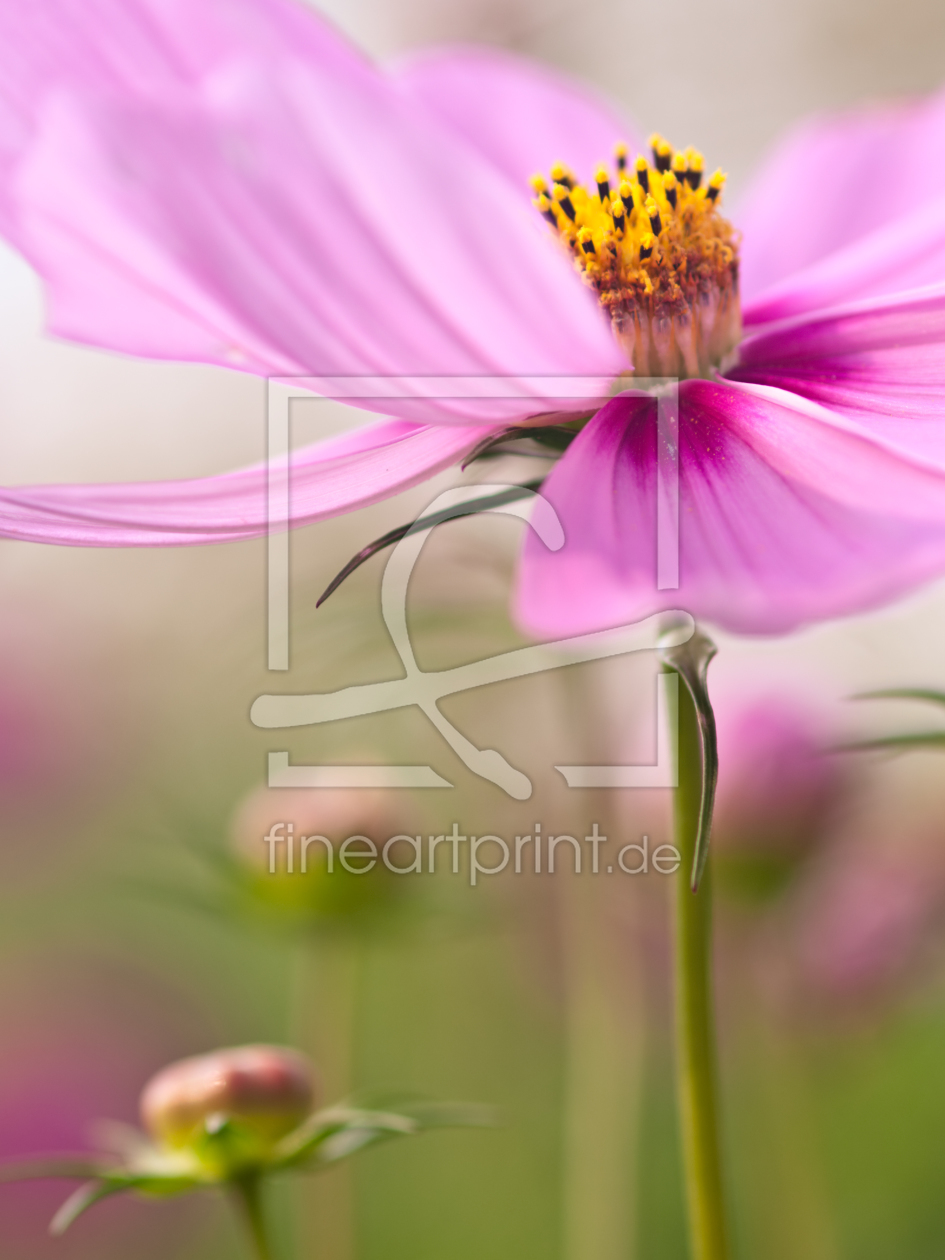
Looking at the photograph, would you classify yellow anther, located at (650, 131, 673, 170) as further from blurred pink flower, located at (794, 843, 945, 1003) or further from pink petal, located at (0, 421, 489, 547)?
blurred pink flower, located at (794, 843, 945, 1003)

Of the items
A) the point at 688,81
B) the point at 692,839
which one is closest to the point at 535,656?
the point at 692,839

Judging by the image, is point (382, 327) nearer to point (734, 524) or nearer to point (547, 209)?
point (734, 524)

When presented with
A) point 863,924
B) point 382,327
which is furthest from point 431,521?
point 863,924

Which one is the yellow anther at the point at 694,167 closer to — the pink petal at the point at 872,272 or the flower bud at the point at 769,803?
the pink petal at the point at 872,272

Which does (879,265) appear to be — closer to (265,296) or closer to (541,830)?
(265,296)

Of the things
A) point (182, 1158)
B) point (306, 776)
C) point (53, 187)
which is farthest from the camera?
point (306, 776)

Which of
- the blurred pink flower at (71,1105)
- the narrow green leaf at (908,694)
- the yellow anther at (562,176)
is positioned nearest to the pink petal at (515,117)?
the yellow anther at (562,176)
